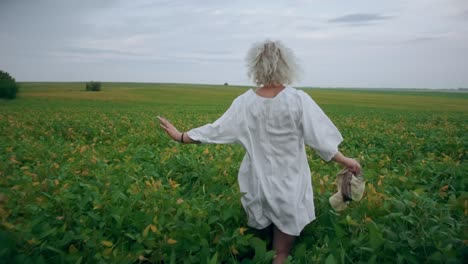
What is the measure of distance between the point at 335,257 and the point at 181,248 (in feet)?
3.48

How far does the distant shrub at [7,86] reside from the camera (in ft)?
118

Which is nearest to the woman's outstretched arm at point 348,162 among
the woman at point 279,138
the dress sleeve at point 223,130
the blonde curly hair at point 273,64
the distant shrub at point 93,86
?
the woman at point 279,138

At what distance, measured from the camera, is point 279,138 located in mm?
2787

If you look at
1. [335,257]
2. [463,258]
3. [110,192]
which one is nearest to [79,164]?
[110,192]

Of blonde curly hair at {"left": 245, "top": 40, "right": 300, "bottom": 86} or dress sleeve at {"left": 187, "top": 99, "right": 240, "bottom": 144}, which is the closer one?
blonde curly hair at {"left": 245, "top": 40, "right": 300, "bottom": 86}

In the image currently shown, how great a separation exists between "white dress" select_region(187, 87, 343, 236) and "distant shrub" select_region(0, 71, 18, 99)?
40552 mm

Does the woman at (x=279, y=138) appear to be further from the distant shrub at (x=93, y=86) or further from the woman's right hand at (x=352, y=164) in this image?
the distant shrub at (x=93, y=86)

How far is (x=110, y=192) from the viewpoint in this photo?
315 cm

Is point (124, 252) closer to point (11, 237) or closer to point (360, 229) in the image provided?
point (11, 237)

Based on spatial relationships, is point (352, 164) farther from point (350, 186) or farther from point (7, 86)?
point (7, 86)

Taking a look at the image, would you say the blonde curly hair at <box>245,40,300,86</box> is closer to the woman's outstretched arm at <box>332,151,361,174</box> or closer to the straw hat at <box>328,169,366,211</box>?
the woman's outstretched arm at <box>332,151,361,174</box>

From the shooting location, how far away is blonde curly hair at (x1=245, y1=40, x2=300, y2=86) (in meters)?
2.71

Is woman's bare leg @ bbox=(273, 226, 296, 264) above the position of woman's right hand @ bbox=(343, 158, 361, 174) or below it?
below

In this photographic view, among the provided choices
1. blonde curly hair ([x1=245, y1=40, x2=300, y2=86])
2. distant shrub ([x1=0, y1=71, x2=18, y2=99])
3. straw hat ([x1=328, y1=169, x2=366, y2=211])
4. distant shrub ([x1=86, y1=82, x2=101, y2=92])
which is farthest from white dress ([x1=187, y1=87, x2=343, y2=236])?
distant shrub ([x1=86, y1=82, x2=101, y2=92])
